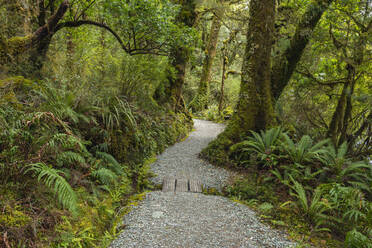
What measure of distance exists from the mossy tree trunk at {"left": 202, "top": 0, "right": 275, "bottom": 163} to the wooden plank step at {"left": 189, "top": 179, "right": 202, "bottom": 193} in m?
1.27

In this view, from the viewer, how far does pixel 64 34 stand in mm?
7059

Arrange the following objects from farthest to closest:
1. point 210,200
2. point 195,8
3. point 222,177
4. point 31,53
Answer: point 195,8
point 222,177
point 31,53
point 210,200

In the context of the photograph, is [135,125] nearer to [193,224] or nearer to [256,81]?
[193,224]

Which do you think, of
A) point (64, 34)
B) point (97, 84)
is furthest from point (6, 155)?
point (64, 34)

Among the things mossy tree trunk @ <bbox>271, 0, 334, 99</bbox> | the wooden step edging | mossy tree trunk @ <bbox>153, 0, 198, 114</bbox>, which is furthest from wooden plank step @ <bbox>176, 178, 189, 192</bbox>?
mossy tree trunk @ <bbox>153, 0, 198, 114</bbox>

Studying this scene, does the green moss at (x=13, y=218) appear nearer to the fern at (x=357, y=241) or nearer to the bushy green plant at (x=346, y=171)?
the fern at (x=357, y=241)

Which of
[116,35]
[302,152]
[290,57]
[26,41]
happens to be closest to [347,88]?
[290,57]

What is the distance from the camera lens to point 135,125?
Answer: 5.50 metres

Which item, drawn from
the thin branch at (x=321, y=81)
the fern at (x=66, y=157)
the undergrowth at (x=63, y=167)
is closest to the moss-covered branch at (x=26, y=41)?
the undergrowth at (x=63, y=167)

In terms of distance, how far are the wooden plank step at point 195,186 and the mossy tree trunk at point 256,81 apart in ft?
4.18

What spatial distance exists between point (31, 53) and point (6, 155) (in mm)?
3403

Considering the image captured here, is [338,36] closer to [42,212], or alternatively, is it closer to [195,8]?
[195,8]

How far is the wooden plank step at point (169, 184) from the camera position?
4.75 meters

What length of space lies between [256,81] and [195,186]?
3.31 meters
